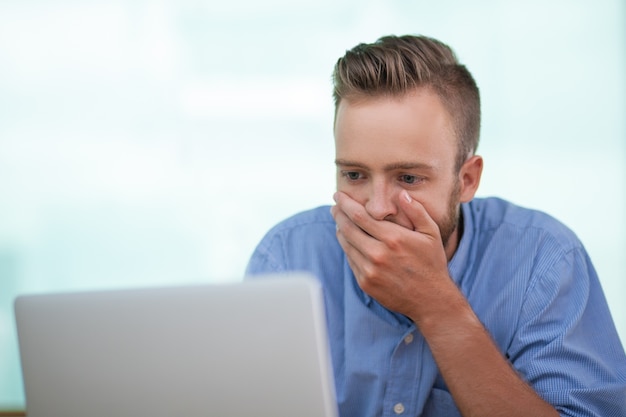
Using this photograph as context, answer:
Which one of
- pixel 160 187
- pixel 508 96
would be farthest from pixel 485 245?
pixel 160 187

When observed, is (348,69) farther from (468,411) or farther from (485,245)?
(468,411)

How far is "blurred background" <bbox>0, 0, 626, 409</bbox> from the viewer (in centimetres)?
290

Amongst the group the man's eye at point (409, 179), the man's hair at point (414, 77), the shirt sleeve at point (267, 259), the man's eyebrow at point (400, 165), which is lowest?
the shirt sleeve at point (267, 259)

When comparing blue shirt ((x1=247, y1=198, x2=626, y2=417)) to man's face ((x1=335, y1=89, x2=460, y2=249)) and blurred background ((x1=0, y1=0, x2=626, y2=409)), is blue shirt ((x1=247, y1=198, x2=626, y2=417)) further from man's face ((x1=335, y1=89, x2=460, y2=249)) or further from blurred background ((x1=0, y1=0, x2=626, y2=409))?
blurred background ((x1=0, y1=0, x2=626, y2=409))

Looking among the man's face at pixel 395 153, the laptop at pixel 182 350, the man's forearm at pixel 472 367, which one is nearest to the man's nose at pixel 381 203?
the man's face at pixel 395 153

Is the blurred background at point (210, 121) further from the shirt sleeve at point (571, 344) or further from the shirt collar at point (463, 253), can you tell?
the shirt sleeve at point (571, 344)

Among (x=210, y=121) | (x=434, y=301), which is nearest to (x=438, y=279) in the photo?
(x=434, y=301)

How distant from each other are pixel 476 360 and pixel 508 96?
1790 millimetres

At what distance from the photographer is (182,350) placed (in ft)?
2.96

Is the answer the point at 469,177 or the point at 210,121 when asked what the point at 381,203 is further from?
the point at 210,121

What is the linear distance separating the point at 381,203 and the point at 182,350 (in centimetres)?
68

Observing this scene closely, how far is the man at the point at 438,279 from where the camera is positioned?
1406 mm

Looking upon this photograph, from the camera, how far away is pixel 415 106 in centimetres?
152

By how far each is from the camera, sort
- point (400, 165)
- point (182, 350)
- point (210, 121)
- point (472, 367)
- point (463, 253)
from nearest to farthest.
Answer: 1. point (182, 350)
2. point (472, 367)
3. point (400, 165)
4. point (463, 253)
5. point (210, 121)
